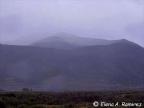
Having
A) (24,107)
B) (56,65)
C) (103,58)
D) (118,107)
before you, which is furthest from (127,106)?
(103,58)

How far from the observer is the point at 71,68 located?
15162 centimetres

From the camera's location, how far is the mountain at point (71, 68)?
459 ft

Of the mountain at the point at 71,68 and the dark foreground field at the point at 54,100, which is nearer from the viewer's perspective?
the dark foreground field at the point at 54,100

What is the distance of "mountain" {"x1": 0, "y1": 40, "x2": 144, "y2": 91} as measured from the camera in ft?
459

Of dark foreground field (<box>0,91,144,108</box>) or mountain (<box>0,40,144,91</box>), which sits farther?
mountain (<box>0,40,144,91</box>)

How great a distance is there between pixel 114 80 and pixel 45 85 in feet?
91.8

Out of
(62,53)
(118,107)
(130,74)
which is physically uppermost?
(62,53)

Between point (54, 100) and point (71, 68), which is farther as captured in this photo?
point (71, 68)

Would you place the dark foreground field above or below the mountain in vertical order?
below

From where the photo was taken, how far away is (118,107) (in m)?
34.4

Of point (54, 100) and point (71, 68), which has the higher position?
point (71, 68)

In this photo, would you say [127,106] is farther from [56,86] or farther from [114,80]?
[114,80]

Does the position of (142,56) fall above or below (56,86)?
above

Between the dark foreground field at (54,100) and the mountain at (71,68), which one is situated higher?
the mountain at (71,68)
